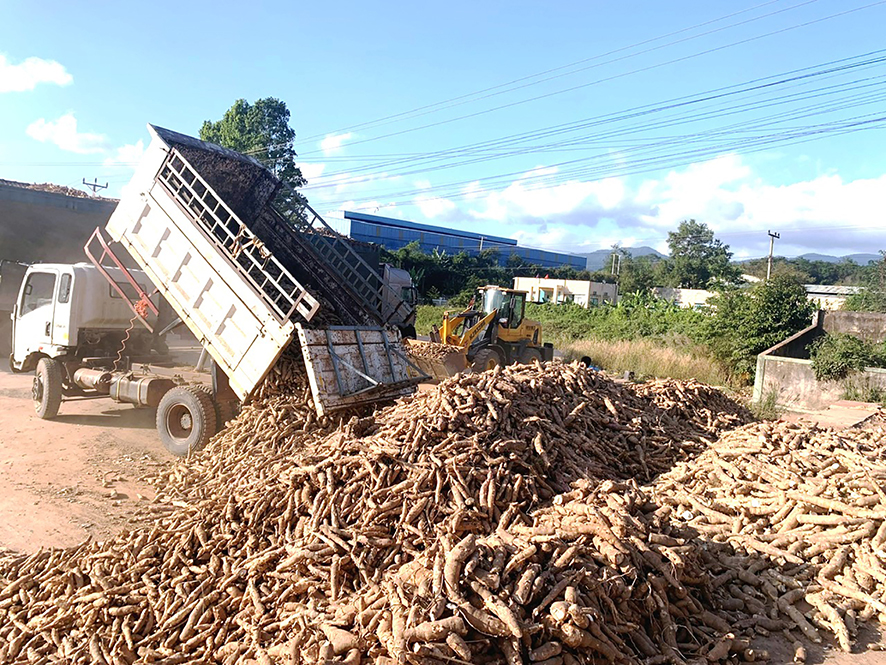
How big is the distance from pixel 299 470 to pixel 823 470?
4590 mm

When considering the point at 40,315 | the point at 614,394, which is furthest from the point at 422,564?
the point at 40,315

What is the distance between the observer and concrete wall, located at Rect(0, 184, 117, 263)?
17.5 m

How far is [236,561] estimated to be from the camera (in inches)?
177

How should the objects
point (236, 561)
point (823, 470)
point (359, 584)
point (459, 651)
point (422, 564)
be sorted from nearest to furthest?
point (459, 651) < point (422, 564) < point (359, 584) < point (236, 561) < point (823, 470)

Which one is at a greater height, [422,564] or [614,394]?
[614,394]

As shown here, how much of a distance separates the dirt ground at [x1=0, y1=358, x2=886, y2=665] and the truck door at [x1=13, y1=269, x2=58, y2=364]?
3.51 ft

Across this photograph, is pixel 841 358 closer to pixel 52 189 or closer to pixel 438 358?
pixel 438 358

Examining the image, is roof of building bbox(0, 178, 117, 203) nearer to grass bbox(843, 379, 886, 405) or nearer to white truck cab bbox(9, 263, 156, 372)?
white truck cab bbox(9, 263, 156, 372)

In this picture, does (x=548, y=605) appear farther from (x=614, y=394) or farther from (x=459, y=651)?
(x=614, y=394)

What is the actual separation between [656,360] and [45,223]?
705 inches

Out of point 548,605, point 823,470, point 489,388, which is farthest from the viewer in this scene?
point 489,388

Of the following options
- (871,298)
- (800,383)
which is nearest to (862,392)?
(800,383)

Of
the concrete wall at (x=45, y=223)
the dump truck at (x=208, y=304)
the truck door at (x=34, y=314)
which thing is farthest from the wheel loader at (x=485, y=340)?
the concrete wall at (x=45, y=223)

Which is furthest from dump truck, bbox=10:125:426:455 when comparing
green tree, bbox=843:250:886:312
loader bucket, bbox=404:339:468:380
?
green tree, bbox=843:250:886:312
